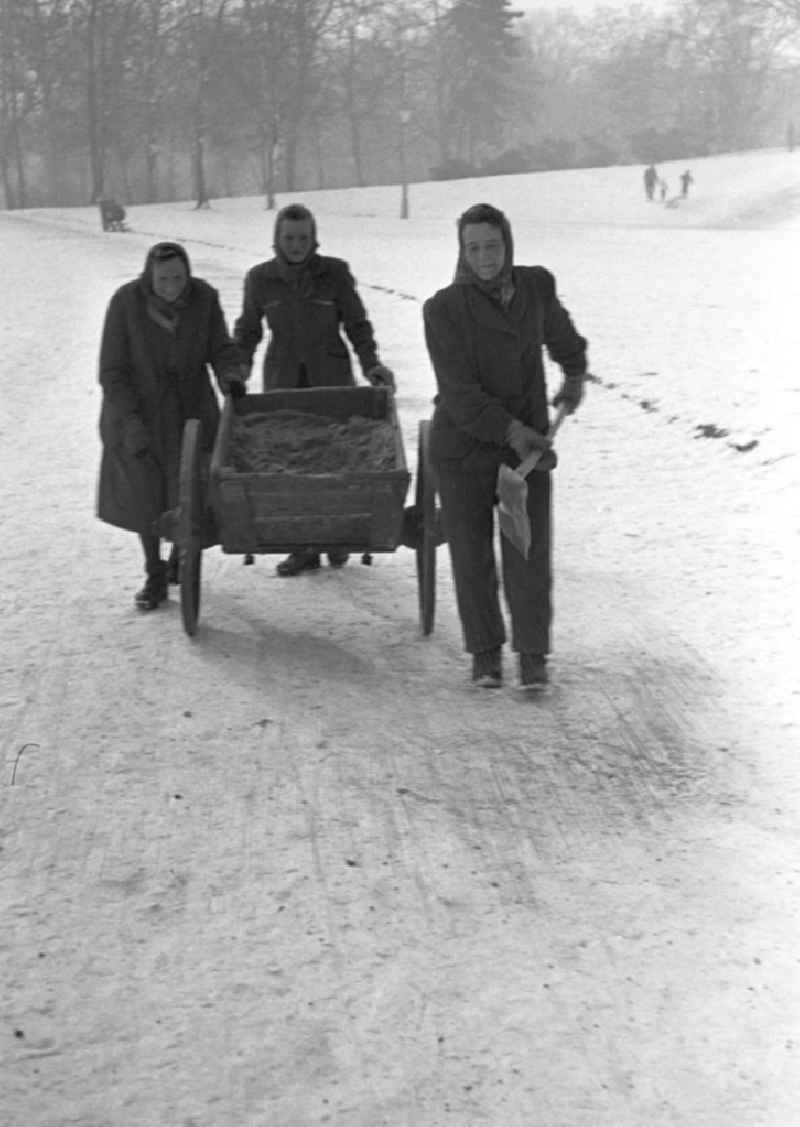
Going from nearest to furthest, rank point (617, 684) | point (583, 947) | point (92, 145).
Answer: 1. point (583, 947)
2. point (617, 684)
3. point (92, 145)

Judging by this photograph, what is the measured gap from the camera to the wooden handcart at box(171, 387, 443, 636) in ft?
20.1

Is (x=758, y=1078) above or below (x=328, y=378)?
below

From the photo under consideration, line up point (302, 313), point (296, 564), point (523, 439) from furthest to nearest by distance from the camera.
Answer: point (296, 564), point (302, 313), point (523, 439)

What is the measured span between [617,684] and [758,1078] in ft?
8.64

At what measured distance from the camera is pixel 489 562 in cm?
590

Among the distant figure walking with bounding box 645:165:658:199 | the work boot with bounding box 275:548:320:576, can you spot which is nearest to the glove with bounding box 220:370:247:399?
the work boot with bounding box 275:548:320:576

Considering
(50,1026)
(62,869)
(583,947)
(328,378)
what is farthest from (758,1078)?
(328,378)

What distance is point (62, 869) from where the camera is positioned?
4.46 m

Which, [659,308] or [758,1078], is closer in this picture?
[758,1078]

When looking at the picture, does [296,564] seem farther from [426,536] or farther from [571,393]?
[571,393]

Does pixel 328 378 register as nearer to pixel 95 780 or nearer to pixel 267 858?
pixel 95 780

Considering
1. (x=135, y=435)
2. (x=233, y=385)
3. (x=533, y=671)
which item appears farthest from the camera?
(x=233, y=385)

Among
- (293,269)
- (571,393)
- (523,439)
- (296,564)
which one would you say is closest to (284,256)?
(293,269)

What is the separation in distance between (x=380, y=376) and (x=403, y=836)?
9.80ft
